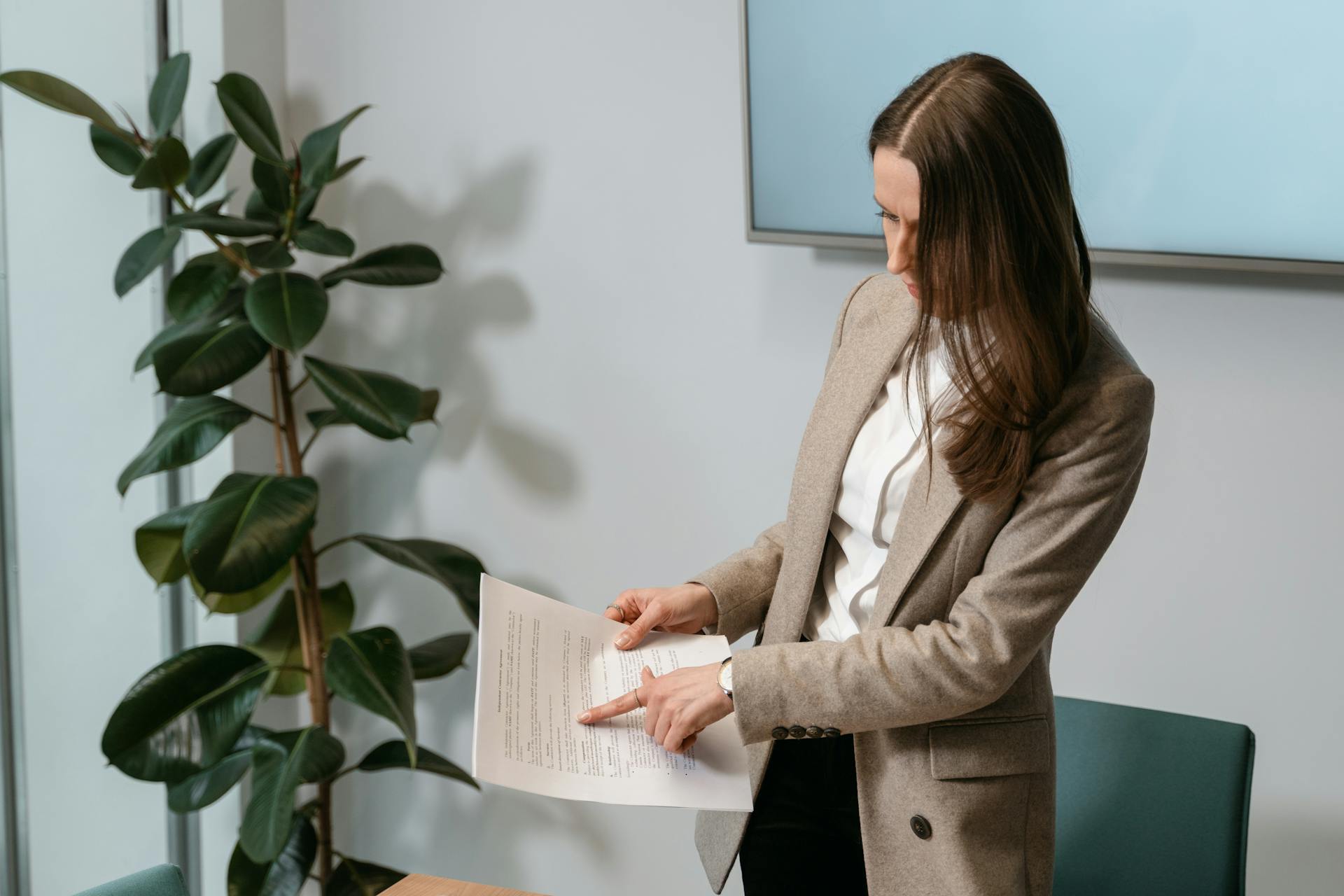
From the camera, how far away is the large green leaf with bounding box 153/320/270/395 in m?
2.09

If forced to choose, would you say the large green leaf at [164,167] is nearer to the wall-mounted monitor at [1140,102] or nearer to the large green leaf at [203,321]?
the large green leaf at [203,321]

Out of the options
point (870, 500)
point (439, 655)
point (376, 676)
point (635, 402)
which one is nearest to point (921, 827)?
point (870, 500)

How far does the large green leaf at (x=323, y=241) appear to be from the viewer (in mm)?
2203

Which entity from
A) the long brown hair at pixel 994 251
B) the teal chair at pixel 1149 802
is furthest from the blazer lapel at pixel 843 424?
the teal chair at pixel 1149 802

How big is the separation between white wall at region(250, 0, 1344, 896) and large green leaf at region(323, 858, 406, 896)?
0.32m

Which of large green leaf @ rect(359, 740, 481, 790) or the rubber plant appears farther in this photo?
large green leaf @ rect(359, 740, 481, 790)

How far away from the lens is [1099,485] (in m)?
1.15

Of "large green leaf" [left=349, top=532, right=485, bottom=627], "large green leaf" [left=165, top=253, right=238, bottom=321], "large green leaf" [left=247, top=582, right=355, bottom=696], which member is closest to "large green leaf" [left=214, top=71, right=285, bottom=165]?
"large green leaf" [left=165, top=253, right=238, bottom=321]

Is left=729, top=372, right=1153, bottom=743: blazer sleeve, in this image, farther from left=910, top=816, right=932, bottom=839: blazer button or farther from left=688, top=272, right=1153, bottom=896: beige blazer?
left=910, top=816, right=932, bottom=839: blazer button

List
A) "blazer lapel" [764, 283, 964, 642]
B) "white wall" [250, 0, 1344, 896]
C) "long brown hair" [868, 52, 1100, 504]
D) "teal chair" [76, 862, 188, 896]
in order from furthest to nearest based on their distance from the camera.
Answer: "white wall" [250, 0, 1344, 896], "blazer lapel" [764, 283, 964, 642], "teal chair" [76, 862, 188, 896], "long brown hair" [868, 52, 1100, 504]

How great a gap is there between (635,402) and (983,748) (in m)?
1.29

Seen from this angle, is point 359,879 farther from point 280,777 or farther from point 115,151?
point 115,151

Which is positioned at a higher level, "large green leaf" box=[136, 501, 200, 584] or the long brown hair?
the long brown hair

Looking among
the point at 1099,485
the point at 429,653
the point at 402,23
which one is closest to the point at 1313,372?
the point at 1099,485
